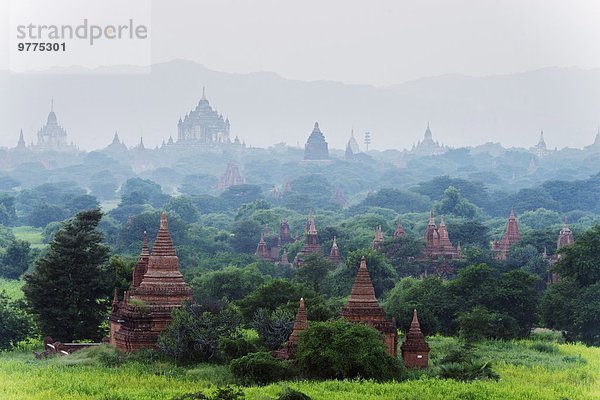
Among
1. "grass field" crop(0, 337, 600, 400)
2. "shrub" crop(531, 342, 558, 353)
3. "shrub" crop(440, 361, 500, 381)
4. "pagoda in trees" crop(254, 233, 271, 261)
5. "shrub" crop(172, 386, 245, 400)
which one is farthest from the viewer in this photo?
"pagoda in trees" crop(254, 233, 271, 261)

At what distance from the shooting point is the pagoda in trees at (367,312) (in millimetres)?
39656

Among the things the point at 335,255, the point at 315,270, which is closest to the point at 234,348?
the point at 315,270

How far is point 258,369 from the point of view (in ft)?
118

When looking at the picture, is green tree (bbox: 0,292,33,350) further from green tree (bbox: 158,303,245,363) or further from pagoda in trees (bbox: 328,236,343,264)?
pagoda in trees (bbox: 328,236,343,264)

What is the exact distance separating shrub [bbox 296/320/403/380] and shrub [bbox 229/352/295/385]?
0.58 meters

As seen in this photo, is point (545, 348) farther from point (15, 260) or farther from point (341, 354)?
point (15, 260)

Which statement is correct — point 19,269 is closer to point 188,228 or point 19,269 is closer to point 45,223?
point 188,228

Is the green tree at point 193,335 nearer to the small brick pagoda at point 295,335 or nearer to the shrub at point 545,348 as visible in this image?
the small brick pagoda at point 295,335

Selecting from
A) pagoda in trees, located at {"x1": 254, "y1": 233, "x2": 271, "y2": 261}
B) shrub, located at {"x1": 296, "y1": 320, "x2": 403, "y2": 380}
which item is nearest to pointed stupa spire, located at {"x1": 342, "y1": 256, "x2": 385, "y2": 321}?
shrub, located at {"x1": 296, "y1": 320, "x2": 403, "y2": 380}

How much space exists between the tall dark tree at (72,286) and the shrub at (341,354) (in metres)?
11.8

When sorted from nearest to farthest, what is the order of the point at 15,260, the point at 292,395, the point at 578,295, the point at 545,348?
the point at 292,395
the point at 545,348
the point at 578,295
the point at 15,260

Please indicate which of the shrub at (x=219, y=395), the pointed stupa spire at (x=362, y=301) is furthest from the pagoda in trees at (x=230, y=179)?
the shrub at (x=219, y=395)

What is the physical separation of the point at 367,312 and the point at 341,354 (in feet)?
11.8

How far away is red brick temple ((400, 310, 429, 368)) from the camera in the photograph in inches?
1558
